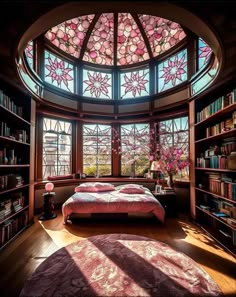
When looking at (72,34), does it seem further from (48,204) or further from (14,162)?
(48,204)

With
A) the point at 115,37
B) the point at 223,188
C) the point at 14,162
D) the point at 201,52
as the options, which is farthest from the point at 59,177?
the point at 201,52

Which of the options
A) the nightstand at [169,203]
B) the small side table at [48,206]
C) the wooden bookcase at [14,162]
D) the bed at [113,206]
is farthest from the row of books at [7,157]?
the nightstand at [169,203]

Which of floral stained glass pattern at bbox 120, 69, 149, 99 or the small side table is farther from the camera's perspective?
floral stained glass pattern at bbox 120, 69, 149, 99

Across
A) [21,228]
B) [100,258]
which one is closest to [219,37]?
[100,258]

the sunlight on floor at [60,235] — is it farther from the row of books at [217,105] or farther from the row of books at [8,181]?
the row of books at [217,105]

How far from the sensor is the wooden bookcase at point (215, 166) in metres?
2.34

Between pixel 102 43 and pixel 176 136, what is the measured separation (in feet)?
12.0

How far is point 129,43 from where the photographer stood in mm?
4844

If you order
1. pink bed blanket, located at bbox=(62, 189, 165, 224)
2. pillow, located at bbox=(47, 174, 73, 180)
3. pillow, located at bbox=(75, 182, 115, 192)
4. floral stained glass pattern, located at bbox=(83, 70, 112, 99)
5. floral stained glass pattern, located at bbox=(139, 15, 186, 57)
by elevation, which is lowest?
pink bed blanket, located at bbox=(62, 189, 165, 224)

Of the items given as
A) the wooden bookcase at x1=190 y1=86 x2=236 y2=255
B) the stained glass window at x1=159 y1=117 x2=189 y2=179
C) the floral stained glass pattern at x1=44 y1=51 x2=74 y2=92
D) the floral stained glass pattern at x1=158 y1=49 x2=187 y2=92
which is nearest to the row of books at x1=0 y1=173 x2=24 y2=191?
the floral stained glass pattern at x1=44 y1=51 x2=74 y2=92

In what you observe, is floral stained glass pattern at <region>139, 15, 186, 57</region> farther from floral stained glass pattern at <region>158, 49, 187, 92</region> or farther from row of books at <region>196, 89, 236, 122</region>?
row of books at <region>196, 89, 236, 122</region>

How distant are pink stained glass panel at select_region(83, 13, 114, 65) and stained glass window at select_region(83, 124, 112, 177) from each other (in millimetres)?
2099

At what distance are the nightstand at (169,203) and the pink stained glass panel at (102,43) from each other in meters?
4.24

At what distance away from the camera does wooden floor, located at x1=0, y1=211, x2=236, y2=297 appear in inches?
67.4
